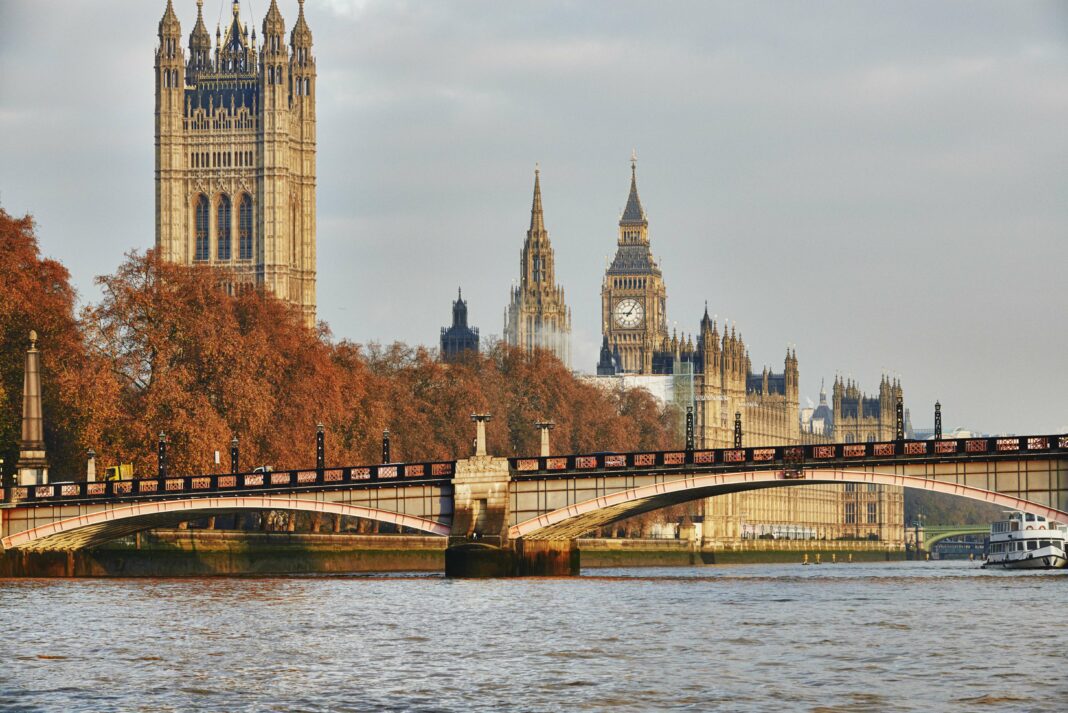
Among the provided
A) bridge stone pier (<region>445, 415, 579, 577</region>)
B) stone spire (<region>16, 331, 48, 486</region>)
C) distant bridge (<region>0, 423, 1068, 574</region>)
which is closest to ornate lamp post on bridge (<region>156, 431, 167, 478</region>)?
distant bridge (<region>0, 423, 1068, 574</region>)

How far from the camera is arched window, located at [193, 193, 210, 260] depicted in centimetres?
17212

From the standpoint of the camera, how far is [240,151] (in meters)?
174

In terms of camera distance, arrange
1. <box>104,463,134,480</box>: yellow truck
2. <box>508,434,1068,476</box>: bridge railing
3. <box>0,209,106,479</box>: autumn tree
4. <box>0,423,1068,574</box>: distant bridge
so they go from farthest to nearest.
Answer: <box>0,209,106,479</box>: autumn tree < <box>104,463,134,480</box>: yellow truck < <box>0,423,1068,574</box>: distant bridge < <box>508,434,1068,476</box>: bridge railing

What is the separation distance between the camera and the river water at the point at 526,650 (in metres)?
36.9

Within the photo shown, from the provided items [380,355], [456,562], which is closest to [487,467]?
[456,562]

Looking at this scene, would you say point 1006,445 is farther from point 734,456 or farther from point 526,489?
point 526,489

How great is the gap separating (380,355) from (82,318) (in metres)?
46.4

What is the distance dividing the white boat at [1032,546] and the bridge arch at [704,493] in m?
33.6

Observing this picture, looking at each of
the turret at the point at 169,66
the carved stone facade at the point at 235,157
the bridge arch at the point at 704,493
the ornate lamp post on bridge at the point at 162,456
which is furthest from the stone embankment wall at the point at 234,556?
the turret at the point at 169,66

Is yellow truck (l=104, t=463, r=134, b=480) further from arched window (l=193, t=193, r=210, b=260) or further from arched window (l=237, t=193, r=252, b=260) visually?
arched window (l=193, t=193, r=210, b=260)

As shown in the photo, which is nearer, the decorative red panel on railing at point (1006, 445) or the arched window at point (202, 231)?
the decorative red panel on railing at point (1006, 445)

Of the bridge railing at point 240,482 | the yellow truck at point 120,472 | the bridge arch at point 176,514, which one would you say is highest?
the yellow truck at point 120,472

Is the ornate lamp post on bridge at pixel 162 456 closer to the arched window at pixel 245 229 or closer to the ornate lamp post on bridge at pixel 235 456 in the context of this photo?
the ornate lamp post on bridge at pixel 235 456

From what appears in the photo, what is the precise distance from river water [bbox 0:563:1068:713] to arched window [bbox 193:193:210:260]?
104 meters
